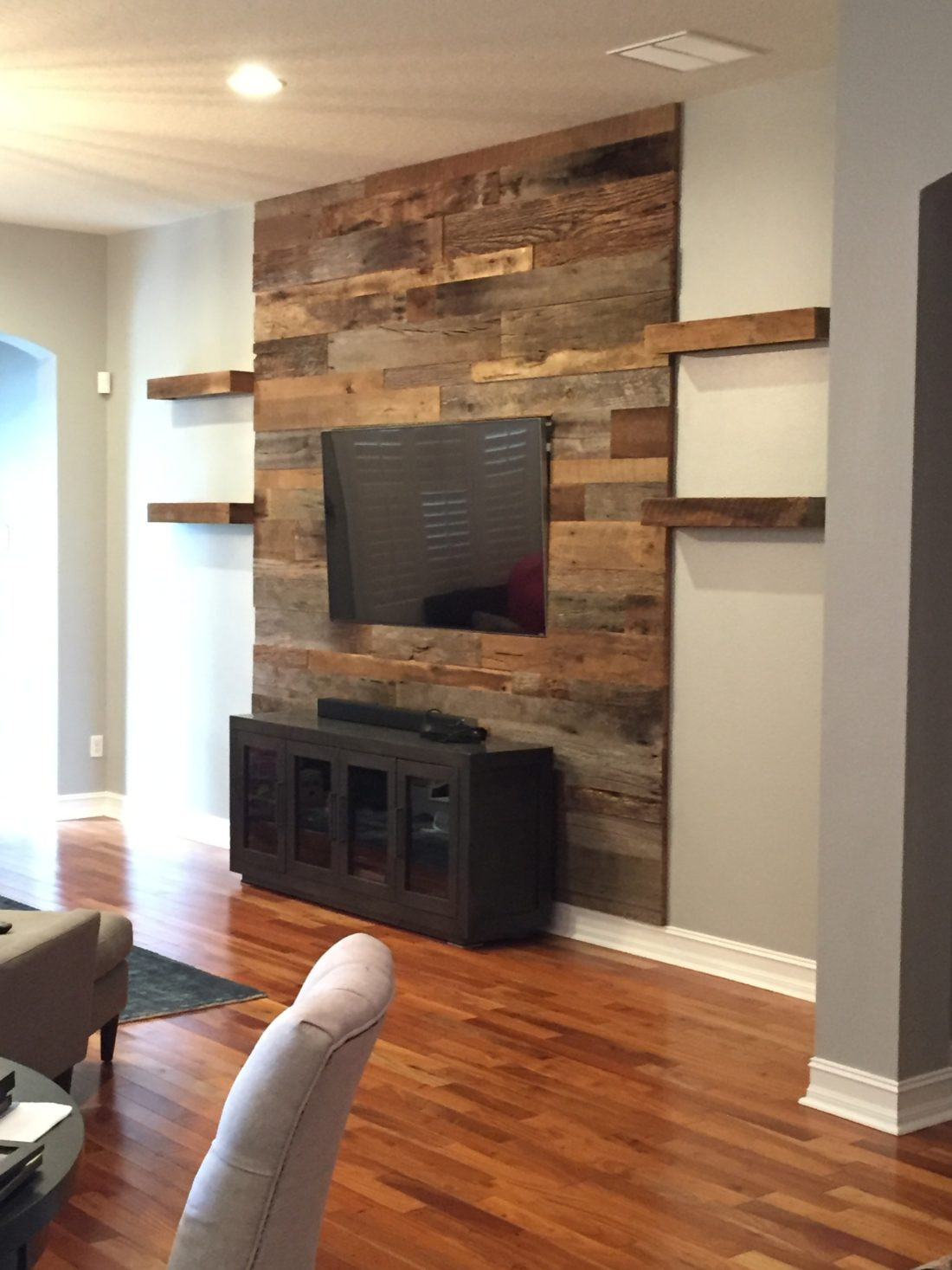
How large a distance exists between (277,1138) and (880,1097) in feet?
8.41

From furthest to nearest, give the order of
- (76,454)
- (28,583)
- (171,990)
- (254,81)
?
1. (28,583)
2. (76,454)
3. (254,81)
4. (171,990)

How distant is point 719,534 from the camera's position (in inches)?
202

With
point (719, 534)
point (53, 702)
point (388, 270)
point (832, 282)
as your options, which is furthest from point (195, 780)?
point (832, 282)

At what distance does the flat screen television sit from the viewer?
5.73m

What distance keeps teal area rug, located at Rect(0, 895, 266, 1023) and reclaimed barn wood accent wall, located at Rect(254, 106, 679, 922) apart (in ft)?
4.40

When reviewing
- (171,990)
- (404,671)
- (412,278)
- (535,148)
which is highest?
(535,148)

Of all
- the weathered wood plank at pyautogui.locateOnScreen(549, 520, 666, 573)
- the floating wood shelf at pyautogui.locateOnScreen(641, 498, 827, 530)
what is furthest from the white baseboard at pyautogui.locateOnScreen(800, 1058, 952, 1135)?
the weathered wood plank at pyautogui.locateOnScreen(549, 520, 666, 573)

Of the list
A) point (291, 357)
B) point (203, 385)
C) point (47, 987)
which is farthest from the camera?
point (203, 385)

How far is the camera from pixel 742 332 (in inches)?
194

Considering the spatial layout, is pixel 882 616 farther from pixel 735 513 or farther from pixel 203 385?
pixel 203 385

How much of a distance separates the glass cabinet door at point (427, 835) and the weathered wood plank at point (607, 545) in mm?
873

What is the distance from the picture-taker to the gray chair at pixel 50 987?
356 cm

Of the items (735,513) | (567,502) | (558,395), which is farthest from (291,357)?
(735,513)

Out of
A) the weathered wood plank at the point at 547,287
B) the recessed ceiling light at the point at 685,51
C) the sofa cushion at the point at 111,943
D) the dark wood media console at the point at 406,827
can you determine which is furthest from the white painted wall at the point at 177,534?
the sofa cushion at the point at 111,943
